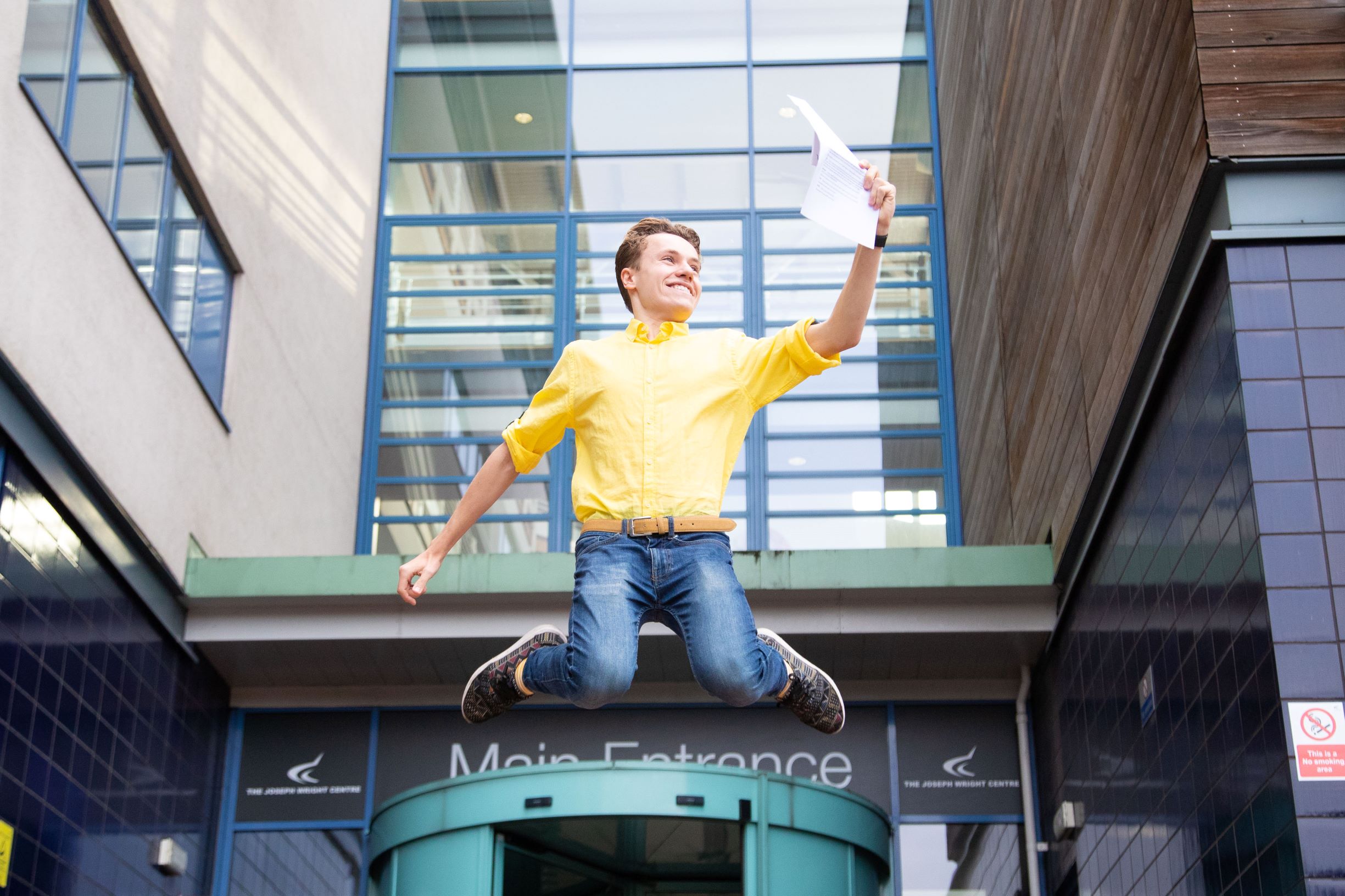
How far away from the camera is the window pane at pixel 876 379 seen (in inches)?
566

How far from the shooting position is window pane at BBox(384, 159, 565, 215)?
1564 centimetres

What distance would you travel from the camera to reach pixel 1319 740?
5.93m

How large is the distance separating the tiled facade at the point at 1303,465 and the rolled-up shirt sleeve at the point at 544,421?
2747 millimetres

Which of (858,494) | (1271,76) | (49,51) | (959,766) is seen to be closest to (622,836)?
(959,766)

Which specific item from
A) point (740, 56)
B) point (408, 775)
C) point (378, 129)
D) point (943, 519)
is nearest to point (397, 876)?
point (408, 775)

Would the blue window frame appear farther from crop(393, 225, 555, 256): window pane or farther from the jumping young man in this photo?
the jumping young man

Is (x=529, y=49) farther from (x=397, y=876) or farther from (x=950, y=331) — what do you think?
(x=397, y=876)

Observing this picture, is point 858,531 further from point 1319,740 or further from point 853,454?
point 1319,740

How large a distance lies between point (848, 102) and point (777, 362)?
1132cm

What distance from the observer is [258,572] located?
11227 millimetres

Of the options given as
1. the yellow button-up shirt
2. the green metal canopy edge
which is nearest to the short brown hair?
the yellow button-up shirt

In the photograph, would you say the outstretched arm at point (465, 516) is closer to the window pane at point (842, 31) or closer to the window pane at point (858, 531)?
the window pane at point (858, 531)

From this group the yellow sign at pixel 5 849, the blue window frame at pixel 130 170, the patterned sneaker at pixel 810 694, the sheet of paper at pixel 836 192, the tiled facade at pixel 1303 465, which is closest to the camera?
the sheet of paper at pixel 836 192

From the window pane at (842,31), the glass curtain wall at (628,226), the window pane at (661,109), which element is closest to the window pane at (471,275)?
the glass curtain wall at (628,226)
